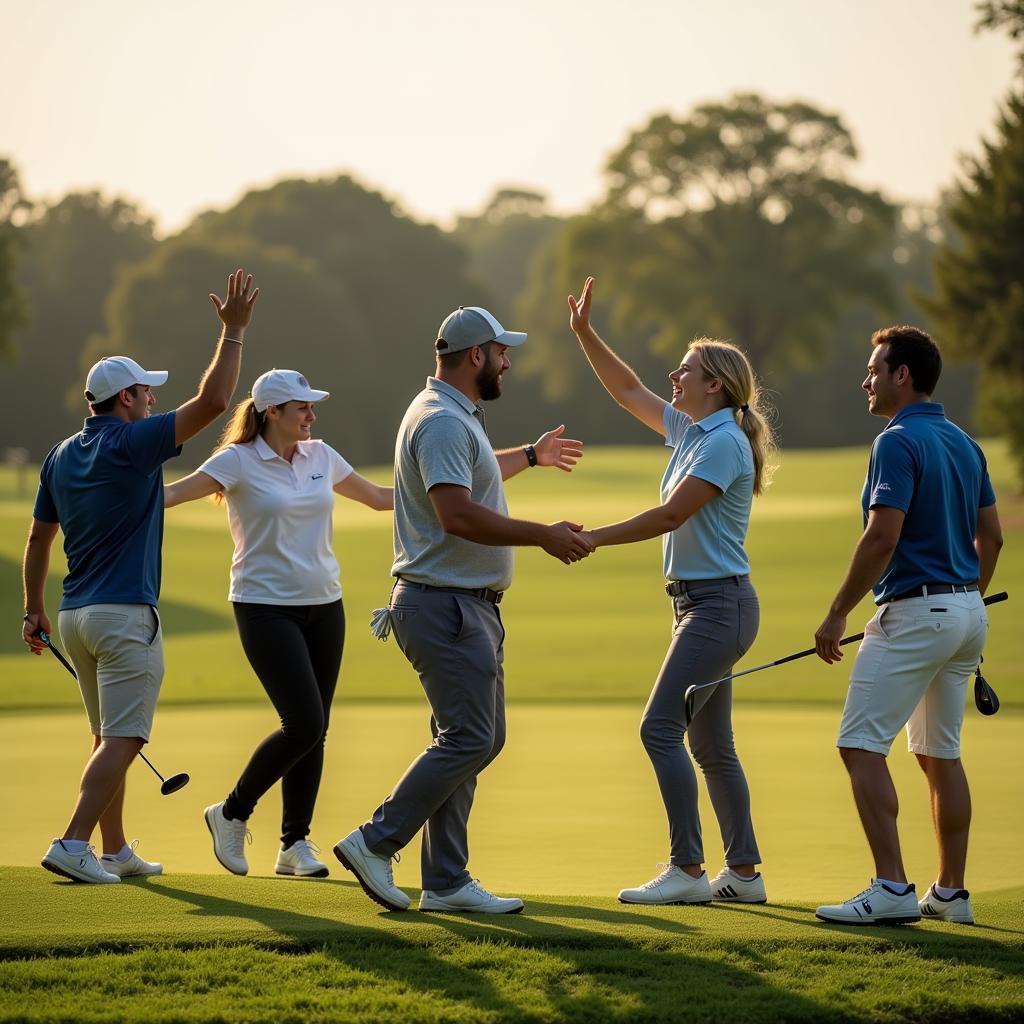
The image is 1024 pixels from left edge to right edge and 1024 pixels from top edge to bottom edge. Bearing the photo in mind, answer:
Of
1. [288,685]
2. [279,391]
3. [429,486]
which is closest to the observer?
[429,486]

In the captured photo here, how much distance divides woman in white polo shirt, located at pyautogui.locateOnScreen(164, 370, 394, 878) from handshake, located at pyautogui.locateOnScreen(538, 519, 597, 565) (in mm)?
1416

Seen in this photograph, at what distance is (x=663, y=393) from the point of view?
7156 centimetres

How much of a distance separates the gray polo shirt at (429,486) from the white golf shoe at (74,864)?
1605 millimetres

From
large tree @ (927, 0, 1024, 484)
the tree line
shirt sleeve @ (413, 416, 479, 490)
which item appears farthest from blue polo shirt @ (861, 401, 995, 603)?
the tree line

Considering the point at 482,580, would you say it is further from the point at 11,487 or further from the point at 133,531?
the point at 11,487

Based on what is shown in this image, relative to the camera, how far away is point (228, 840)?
6961 mm

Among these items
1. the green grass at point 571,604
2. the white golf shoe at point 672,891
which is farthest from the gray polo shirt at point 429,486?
the green grass at point 571,604

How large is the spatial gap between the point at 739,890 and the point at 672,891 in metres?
0.30

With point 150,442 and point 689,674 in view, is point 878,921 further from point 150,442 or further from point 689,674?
point 150,442

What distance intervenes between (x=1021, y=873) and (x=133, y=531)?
392 centimetres

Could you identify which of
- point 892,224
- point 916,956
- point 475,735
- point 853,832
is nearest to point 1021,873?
point 853,832

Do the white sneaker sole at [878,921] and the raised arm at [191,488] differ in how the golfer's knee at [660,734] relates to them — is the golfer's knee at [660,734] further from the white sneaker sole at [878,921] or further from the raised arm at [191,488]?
the raised arm at [191,488]

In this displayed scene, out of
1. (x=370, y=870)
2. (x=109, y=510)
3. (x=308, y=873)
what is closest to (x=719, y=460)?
(x=370, y=870)

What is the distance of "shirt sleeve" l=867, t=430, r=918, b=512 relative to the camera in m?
5.71
